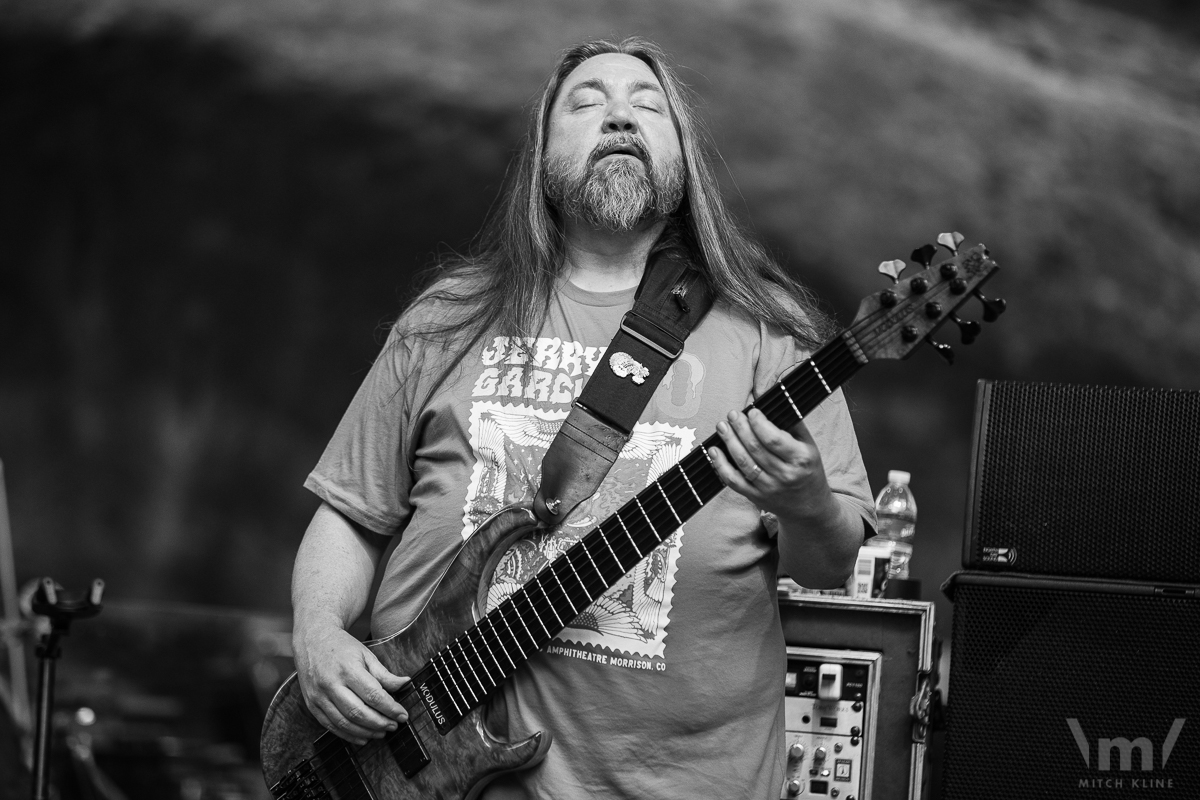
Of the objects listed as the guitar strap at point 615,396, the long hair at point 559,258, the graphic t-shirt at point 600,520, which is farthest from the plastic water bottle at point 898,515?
the guitar strap at point 615,396

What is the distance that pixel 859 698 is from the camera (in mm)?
2422

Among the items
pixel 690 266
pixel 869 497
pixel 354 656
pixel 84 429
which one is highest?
pixel 84 429

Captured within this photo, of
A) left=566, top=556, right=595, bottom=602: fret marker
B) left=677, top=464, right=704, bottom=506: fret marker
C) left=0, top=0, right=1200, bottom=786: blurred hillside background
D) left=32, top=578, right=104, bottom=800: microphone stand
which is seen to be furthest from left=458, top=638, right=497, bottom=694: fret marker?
left=0, top=0, right=1200, bottom=786: blurred hillside background

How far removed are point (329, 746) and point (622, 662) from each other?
544mm

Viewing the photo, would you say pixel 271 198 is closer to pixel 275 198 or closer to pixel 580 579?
pixel 275 198

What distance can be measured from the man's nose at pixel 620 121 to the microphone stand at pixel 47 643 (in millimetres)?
1654

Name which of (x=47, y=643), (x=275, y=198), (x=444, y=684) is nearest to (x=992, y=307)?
(x=444, y=684)

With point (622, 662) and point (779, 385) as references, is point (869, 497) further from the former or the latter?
point (622, 662)

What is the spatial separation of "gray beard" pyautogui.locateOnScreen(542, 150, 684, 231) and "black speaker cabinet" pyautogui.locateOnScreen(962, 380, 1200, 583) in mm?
701

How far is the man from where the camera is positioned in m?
1.94

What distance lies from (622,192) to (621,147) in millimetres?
109

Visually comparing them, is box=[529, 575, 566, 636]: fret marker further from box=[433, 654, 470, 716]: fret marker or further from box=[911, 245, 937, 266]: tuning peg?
box=[911, 245, 937, 266]: tuning peg

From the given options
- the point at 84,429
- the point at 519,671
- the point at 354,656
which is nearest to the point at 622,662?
the point at 519,671

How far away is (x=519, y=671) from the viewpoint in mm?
2010
